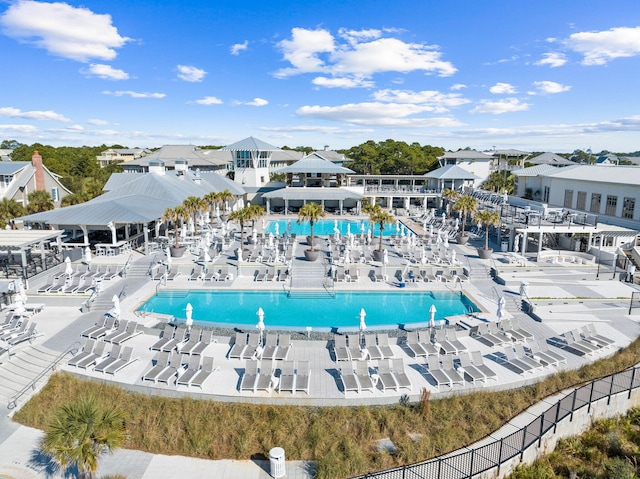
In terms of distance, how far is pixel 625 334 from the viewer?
52.2ft

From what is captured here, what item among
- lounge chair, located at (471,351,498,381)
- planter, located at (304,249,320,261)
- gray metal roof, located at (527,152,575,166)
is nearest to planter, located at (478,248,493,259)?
planter, located at (304,249,320,261)

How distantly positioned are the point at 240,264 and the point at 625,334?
18.1 meters

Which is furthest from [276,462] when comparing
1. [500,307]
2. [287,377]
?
[500,307]

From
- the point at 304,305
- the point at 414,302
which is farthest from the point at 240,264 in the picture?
the point at 414,302

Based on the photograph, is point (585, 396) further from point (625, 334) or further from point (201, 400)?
point (201, 400)

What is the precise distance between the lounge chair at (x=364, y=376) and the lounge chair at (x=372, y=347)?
102 centimetres

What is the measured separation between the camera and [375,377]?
40.3ft

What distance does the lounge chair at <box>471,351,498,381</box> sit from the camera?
12641 mm

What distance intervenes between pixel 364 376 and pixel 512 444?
13.8ft

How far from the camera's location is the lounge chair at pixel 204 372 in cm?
1212

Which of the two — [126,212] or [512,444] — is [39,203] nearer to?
[126,212]

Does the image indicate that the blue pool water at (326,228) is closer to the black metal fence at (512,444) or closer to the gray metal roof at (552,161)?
the black metal fence at (512,444)

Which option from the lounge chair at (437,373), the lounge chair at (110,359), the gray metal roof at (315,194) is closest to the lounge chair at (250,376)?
the lounge chair at (110,359)

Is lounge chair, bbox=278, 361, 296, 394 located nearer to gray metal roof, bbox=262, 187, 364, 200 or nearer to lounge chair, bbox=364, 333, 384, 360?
lounge chair, bbox=364, 333, 384, 360
